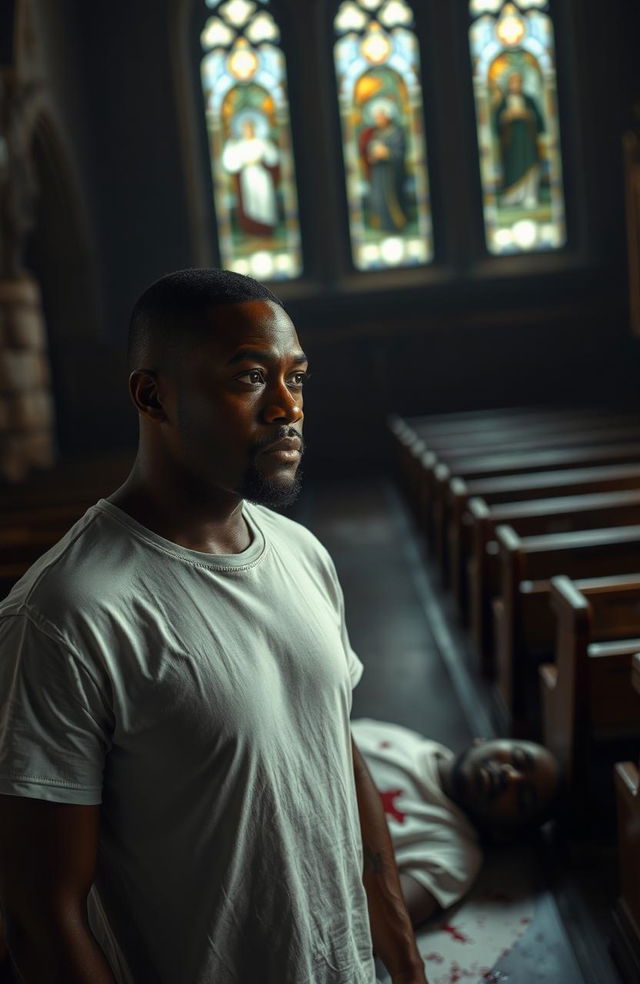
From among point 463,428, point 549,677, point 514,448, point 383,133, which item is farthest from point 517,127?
point 549,677

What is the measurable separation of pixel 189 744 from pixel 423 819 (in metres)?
1.52

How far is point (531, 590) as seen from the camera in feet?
9.46

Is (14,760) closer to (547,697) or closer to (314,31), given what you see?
(547,697)

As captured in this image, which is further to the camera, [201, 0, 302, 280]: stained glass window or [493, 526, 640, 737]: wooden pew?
[201, 0, 302, 280]: stained glass window

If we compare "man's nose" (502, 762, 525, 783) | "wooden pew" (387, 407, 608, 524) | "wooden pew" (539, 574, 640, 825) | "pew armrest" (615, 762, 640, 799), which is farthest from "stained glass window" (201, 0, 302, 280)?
"pew armrest" (615, 762, 640, 799)

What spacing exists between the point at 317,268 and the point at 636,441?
4.56 meters

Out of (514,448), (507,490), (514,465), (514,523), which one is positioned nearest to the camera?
(514,523)

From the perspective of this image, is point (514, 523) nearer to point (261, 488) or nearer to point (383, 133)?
point (261, 488)

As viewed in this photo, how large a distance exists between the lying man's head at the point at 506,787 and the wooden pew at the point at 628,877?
1.09ft

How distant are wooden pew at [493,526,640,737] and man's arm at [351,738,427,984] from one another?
5.57ft

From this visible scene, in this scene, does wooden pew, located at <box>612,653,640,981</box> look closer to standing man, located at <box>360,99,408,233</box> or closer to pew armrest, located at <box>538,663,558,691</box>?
pew armrest, located at <box>538,663,558,691</box>

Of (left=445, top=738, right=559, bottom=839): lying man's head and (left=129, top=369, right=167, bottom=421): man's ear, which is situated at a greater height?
(left=129, top=369, right=167, bottom=421): man's ear

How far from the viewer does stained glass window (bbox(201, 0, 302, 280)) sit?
928 cm

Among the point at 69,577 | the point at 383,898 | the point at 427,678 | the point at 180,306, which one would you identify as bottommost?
the point at 427,678
